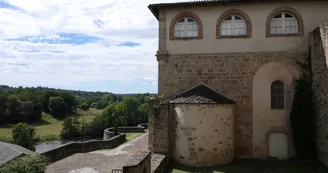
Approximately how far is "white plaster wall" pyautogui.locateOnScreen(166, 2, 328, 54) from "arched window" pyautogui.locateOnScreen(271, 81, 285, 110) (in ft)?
6.20

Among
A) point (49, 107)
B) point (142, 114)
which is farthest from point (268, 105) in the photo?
point (49, 107)

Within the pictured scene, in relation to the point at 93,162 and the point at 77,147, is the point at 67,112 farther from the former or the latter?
the point at 93,162

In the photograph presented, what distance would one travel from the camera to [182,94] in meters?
15.4

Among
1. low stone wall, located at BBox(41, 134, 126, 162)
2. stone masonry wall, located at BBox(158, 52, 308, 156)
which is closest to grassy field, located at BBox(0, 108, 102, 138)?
low stone wall, located at BBox(41, 134, 126, 162)

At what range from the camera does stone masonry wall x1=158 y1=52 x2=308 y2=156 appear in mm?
15531

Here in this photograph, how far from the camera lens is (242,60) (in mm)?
15734

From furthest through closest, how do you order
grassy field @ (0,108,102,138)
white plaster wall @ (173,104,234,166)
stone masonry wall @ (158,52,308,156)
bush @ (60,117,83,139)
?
grassy field @ (0,108,102,138), bush @ (60,117,83,139), stone masonry wall @ (158,52,308,156), white plaster wall @ (173,104,234,166)

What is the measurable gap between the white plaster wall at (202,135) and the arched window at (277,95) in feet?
10.4

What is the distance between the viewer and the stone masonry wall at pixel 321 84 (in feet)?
42.7

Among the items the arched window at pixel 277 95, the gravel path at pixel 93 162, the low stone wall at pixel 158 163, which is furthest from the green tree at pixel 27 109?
the arched window at pixel 277 95

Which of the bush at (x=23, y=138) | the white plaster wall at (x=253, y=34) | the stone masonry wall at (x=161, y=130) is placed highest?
the white plaster wall at (x=253, y=34)

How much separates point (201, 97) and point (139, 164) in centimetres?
571

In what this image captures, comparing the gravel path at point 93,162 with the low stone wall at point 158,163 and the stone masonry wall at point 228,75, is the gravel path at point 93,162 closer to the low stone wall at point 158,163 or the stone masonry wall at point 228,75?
the low stone wall at point 158,163

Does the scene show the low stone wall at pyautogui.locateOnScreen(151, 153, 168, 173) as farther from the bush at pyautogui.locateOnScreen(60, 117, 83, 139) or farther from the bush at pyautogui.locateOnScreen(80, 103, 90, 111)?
the bush at pyautogui.locateOnScreen(80, 103, 90, 111)
